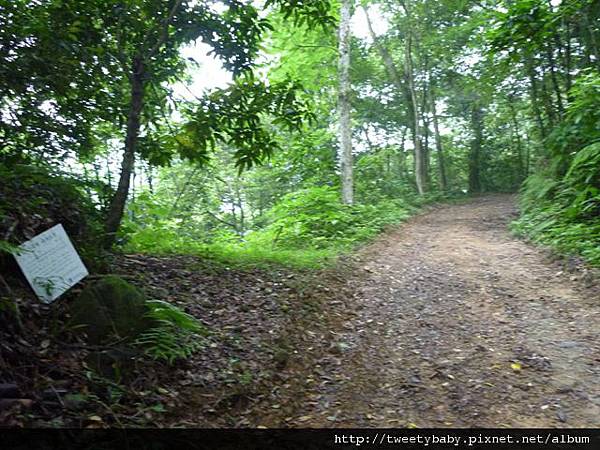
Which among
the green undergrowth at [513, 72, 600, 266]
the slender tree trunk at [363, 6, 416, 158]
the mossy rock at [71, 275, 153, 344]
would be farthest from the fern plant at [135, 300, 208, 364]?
the slender tree trunk at [363, 6, 416, 158]

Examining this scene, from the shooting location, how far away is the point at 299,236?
1062 centimetres

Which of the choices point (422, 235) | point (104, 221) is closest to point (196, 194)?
point (422, 235)

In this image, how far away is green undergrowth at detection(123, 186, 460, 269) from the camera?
7.43 m

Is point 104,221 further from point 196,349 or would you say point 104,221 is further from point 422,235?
point 422,235

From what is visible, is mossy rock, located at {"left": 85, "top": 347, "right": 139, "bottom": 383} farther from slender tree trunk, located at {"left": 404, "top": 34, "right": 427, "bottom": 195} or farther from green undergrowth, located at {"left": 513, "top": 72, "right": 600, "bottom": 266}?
slender tree trunk, located at {"left": 404, "top": 34, "right": 427, "bottom": 195}

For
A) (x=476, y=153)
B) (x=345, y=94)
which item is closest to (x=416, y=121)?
(x=476, y=153)

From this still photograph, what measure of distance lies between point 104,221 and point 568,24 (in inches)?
469

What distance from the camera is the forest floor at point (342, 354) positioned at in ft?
10.7

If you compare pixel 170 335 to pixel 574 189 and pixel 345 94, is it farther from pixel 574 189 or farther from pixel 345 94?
pixel 345 94

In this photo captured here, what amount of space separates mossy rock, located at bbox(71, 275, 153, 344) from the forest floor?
16 cm

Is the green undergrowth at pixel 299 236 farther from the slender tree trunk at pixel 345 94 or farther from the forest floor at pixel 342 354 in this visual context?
the slender tree trunk at pixel 345 94

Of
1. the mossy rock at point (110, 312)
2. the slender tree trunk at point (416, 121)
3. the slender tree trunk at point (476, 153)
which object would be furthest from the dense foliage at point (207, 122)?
the slender tree trunk at point (476, 153)

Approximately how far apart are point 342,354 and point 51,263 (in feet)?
10.5

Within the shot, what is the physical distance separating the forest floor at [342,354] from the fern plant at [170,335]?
106 mm
